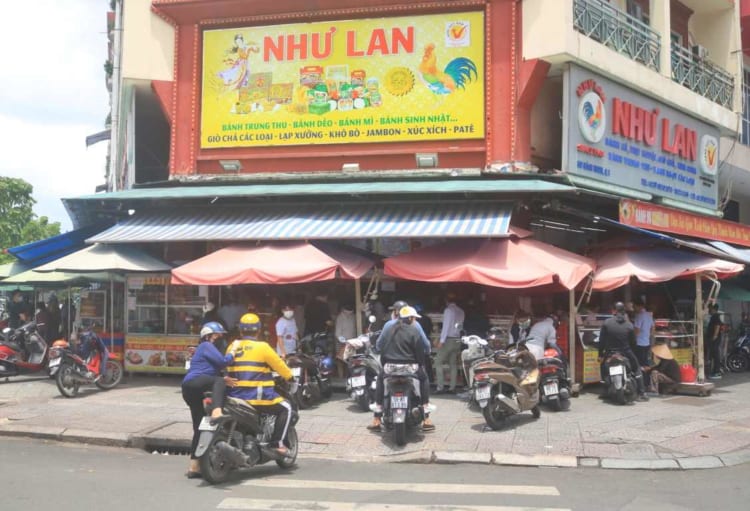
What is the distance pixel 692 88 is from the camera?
17.4m

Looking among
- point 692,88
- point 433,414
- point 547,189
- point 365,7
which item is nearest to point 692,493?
point 433,414

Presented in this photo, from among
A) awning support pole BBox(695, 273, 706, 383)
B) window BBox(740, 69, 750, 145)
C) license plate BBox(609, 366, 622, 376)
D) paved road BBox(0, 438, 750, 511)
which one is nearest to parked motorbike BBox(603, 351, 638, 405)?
license plate BBox(609, 366, 622, 376)

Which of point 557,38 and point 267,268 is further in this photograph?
point 557,38

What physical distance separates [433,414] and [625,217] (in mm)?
5634

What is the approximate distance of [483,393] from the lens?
9.27m

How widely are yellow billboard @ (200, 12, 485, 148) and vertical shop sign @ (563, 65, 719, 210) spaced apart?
1.94 m

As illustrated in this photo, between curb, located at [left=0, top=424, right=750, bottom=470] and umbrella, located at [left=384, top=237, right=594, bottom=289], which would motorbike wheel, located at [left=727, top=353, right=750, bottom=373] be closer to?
umbrella, located at [left=384, top=237, right=594, bottom=289]

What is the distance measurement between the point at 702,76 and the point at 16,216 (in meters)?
36.4

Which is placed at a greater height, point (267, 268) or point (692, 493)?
point (267, 268)

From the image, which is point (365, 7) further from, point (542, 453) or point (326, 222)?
point (542, 453)

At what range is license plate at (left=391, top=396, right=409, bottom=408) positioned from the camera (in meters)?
8.46

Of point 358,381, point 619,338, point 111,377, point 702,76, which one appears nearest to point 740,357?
point 702,76

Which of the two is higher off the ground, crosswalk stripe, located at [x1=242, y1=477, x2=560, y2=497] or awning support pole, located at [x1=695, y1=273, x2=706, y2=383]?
awning support pole, located at [x1=695, y1=273, x2=706, y2=383]

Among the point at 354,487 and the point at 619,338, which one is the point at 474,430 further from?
the point at 619,338
